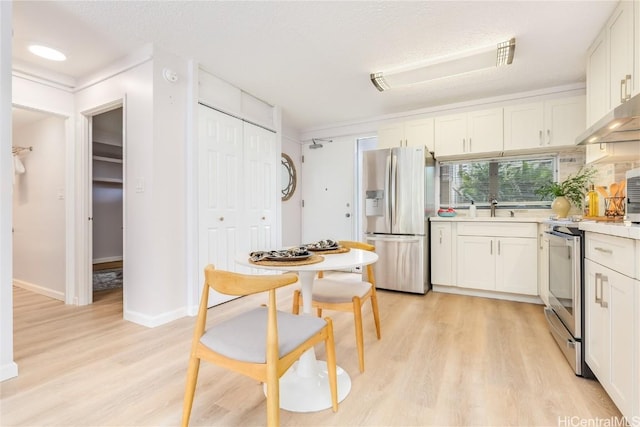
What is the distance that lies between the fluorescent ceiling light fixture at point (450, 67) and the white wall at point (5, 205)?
2.69m

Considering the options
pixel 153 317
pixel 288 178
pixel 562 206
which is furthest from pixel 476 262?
pixel 153 317

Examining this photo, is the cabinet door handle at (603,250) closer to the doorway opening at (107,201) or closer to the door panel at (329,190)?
the door panel at (329,190)

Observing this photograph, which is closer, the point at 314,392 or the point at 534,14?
the point at 314,392

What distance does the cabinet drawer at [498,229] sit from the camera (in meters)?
3.07

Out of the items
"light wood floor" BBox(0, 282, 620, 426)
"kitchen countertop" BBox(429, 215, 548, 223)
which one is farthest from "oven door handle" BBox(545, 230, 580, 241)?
"kitchen countertop" BBox(429, 215, 548, 223)

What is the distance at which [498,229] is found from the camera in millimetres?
3201

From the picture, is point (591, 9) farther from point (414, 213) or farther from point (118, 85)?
point (118, 85)

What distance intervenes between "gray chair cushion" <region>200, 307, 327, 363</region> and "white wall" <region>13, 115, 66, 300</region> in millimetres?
3015

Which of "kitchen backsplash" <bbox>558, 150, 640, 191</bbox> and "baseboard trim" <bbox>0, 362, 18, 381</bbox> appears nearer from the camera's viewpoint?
"baseboard trim" <bbox>0, 362, 18, 381</bbox>

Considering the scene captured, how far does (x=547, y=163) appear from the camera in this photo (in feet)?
11.4

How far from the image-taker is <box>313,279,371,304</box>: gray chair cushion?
1854 mm

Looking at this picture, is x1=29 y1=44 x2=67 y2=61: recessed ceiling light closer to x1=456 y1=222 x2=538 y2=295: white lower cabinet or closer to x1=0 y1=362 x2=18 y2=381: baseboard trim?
x1=0 y1=362 x2=18 y2=381: baseboard trim

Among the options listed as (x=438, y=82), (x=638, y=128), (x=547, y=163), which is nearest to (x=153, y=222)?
(x=438, y=82)

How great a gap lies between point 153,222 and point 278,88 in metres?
1.97
